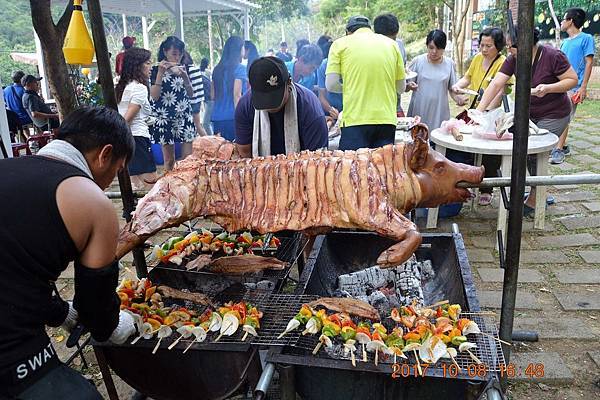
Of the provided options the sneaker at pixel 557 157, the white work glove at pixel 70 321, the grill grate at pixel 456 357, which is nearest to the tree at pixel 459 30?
the sneaker at pixel 557 157

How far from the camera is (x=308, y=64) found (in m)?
8.48

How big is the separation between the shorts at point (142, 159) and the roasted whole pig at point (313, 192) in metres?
4.02

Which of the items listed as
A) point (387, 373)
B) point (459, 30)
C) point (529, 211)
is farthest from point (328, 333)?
point (459, 30)

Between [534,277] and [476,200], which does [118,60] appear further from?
[534,277]

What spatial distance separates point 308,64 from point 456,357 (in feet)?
23.1

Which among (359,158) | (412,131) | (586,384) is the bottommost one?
(586,384)

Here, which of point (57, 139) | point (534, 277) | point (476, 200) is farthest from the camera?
point (476, 200)

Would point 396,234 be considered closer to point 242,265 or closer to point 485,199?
point 242,265

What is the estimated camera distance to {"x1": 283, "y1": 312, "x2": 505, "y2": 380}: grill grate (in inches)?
84.2

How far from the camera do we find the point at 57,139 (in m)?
2.16

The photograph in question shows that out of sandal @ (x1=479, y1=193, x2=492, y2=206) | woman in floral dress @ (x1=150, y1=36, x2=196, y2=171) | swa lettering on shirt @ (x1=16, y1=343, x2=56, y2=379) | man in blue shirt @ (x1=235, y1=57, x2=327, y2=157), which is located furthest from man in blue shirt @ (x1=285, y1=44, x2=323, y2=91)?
swa lettering on shirt @ (x1=16, y1=343, x2=56, y2=379)

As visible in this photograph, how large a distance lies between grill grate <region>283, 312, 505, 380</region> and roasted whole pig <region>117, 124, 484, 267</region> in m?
0.63

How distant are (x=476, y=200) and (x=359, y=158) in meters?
4.46

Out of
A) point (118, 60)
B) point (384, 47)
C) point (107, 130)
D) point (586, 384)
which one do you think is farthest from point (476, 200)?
point (118, 60)
